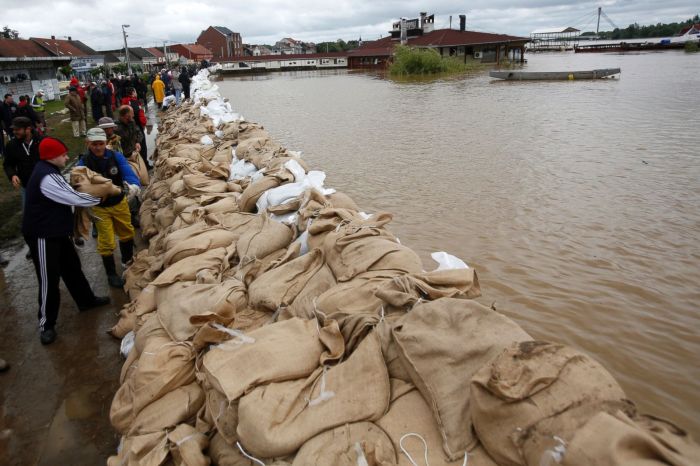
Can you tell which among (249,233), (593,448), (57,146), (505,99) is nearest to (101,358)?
(249,233)

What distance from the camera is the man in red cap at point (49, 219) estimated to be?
3.36 meters

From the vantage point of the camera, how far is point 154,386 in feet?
7.18

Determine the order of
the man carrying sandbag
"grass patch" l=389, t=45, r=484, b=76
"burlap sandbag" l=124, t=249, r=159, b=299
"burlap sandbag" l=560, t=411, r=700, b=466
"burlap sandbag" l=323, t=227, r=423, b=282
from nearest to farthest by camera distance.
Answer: "burlap sandbag" l=560, t=411, r=700, b=466 < "burlap sandbag" l=323, t=227, r=423, b=282 < "burlap sandbag" l=124, t=249, r=159, b=299 < the man carrying sandbag < "grass patch" l=389, t=45, r=484, b=76

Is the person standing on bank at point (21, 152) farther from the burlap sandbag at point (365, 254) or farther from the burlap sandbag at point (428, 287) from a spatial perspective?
the burlap sandbag at point (428, 287)

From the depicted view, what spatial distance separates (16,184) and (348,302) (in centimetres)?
432

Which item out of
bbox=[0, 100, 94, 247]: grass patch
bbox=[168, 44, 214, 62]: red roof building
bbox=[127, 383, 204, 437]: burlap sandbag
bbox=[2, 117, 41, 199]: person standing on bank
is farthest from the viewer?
bbox=[168, 44, 214, 62]: red roof building

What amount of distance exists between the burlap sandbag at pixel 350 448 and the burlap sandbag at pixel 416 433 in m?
0.04

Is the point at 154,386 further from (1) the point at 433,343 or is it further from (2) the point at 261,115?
(2) the point at 261,115

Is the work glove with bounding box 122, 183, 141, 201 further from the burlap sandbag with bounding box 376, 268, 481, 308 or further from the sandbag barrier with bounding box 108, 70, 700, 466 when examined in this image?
the burlap sandbag with bounding box 376, 268, 481, 308

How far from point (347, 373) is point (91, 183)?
3.00m

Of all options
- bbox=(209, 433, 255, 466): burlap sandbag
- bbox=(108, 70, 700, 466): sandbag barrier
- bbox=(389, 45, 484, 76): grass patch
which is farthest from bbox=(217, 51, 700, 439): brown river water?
bbox=(389, 45, 484, 76): grass patch

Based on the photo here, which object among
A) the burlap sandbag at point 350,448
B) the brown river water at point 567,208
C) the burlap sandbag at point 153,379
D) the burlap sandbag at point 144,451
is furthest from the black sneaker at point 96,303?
the burlap sandbag at point 350,448

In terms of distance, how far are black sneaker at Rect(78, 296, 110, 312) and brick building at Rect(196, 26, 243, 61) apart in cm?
7212

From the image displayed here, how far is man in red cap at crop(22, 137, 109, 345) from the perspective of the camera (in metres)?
3.36
